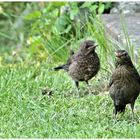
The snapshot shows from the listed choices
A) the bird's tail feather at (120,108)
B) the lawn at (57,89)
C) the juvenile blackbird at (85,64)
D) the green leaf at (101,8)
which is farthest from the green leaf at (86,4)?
the bird's tail feather at (120,108)

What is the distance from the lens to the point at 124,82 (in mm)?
8156

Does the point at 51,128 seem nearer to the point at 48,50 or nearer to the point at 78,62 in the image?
the point at 78,62

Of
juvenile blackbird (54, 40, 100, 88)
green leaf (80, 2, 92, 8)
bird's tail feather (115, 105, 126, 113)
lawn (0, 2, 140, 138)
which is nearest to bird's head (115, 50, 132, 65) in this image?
bird's tail feather (115, 105, 126, 113)

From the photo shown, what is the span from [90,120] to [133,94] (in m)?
0.52

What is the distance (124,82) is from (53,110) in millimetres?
930

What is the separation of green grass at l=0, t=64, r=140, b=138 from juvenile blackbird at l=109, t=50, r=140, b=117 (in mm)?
247

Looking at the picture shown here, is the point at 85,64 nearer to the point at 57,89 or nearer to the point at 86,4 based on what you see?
the point at 57,89

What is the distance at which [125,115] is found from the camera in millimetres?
8500

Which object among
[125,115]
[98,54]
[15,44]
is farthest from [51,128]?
[15,44]

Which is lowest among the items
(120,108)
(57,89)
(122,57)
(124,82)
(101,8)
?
(57,89)

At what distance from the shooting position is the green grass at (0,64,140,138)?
304 inches

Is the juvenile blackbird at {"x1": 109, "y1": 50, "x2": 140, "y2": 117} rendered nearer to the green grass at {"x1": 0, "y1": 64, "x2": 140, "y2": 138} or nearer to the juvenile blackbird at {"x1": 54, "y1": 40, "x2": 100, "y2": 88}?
the green grass at {"x1": 0, "y1": 64, "x2": 140, "y2": 138}

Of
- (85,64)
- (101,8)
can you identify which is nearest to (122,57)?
(85,64)

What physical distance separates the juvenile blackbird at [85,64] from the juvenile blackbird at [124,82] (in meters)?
1.35
